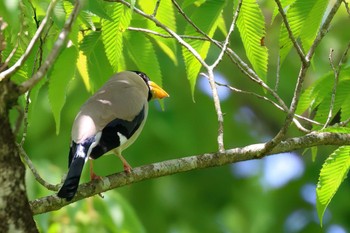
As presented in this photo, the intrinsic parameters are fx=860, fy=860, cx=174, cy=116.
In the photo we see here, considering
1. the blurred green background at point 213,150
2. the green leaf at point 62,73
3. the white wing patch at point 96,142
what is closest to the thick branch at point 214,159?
the white wing patch at point 96,142

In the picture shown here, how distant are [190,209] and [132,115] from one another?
6643 mm

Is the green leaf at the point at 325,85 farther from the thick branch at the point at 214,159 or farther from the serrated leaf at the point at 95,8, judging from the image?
the serrated leaf at the point at 95,8

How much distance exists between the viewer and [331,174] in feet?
14.3

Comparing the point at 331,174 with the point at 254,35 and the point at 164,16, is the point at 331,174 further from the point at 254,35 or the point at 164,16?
the point at 164,16

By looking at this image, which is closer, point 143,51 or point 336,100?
point 336,100

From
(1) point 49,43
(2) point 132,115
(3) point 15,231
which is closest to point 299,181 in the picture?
(2) point 132,115

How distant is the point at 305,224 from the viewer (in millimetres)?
12289

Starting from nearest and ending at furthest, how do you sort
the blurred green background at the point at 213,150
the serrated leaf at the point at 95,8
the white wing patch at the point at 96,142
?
the serrated leaf at the point at 95,8 → the white wing patch at the point at 96,142 → the blurred green background at the point at 213,150

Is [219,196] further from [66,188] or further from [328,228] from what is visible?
[66,188]

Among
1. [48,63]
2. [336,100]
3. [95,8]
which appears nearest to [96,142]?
[95,8]

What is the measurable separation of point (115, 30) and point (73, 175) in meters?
0.77

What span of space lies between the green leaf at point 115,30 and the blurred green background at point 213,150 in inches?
206

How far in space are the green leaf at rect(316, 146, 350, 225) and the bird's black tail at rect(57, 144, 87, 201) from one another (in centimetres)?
123

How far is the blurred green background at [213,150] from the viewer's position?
35.5 feet
